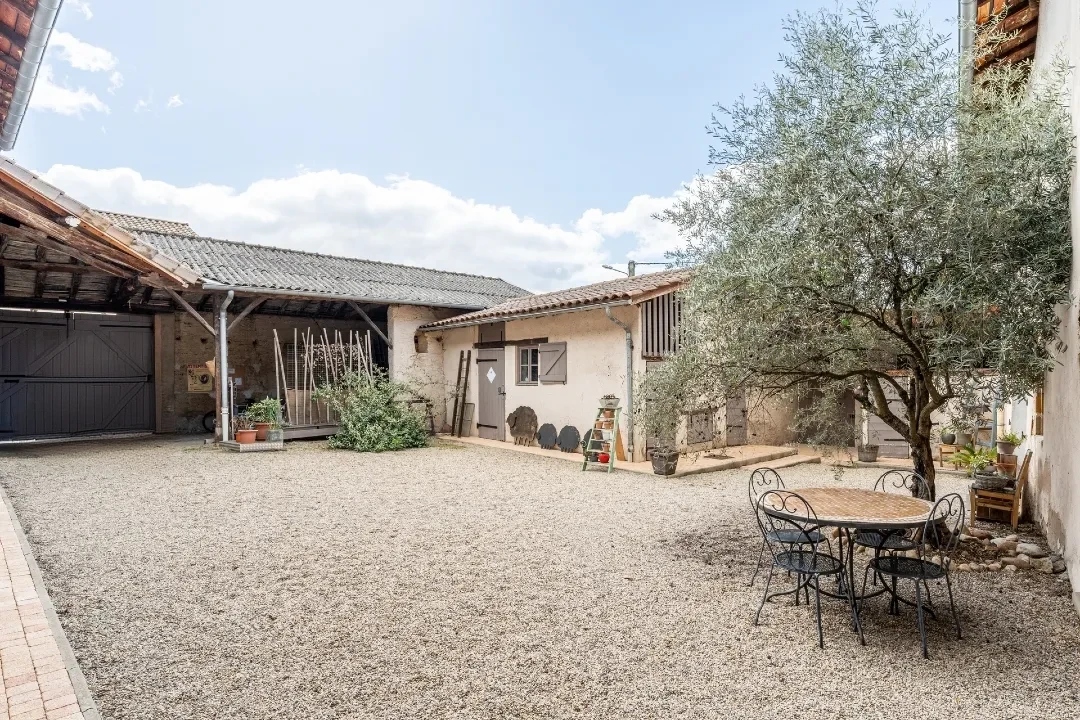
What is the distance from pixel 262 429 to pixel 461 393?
3806mm

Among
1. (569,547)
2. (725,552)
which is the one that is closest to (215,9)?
(569,547)

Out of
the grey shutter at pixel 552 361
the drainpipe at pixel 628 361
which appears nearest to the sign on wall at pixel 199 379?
the grey shutter at pixel 552 361

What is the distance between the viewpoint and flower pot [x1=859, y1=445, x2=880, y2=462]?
9.02 m

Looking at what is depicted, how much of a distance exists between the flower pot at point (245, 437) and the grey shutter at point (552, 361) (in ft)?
16.7

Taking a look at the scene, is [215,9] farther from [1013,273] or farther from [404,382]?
[1013,273]

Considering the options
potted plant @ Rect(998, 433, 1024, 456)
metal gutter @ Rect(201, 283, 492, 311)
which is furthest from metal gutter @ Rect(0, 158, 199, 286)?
potted plant @ Rect(998, 433, 1024, 456)

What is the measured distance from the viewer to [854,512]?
125 inches

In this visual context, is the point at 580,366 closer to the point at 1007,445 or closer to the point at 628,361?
the point at 628,361

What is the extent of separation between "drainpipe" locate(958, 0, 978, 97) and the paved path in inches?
225

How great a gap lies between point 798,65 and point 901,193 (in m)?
1.25

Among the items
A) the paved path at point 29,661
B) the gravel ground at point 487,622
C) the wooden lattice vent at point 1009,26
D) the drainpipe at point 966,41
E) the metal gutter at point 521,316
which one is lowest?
the gravel ground at point 487,622

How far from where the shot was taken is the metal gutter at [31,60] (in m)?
4.00

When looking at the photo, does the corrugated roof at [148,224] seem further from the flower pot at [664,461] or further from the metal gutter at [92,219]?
the flower pot at [664,461]

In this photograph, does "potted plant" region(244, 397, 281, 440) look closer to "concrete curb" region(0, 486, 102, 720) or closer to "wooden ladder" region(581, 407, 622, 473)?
"wooden ladder" region(581, 407, 622, 473)
